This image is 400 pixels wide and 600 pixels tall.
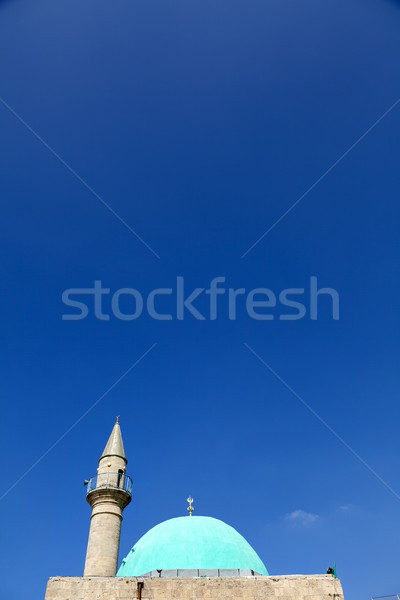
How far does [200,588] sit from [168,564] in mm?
2029

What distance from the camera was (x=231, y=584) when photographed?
12.1 m

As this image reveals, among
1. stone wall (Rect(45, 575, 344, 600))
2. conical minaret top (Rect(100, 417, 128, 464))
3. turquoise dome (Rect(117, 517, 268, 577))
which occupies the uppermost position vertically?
conical minaret top (Rect(100, 417, 128, 464))

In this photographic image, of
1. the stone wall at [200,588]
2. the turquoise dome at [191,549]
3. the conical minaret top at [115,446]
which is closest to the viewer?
the stone wall at [200,588]

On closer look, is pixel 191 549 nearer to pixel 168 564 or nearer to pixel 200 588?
pixel 168 564

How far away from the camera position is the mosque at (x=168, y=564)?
39.5 ft

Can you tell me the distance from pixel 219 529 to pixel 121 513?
3.44 meters

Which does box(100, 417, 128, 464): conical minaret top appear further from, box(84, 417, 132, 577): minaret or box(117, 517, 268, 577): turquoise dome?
box(117, 517, 268, 577): turquoise dome

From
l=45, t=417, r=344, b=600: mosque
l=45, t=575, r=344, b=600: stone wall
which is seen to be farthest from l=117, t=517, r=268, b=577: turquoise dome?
l=45, t=575, r=344, b=600: stone wall

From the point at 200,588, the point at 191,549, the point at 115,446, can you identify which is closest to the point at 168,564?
the point at 191,549

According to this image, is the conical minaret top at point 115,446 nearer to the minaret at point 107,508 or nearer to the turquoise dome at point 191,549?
the minaret at point 107,508

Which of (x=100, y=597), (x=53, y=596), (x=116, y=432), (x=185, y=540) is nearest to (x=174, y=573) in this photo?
(x=185, y=540)

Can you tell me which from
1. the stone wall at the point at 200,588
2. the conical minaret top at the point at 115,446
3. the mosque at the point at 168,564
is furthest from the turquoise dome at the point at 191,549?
the conical minaret top at the point at 115,446

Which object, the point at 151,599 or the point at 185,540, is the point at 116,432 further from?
the point at 151,599

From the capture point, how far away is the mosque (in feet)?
39.5
